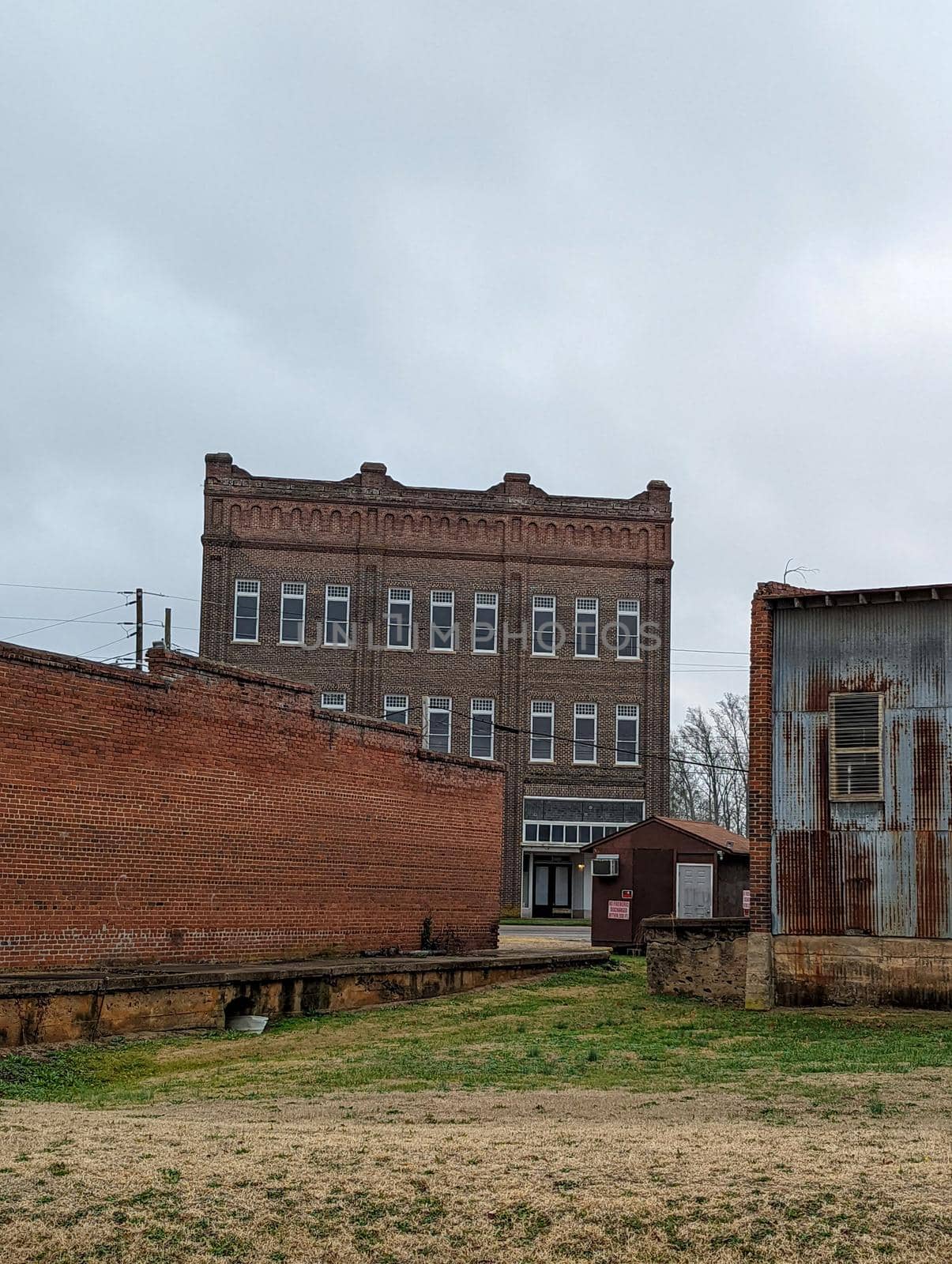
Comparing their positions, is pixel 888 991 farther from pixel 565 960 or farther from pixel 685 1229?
pixel 685 1229

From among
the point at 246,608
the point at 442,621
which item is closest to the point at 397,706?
the point at 442,621

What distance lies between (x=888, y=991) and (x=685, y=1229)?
1049 cm

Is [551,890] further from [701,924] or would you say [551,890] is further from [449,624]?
[701,924]

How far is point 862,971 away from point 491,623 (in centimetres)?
3117

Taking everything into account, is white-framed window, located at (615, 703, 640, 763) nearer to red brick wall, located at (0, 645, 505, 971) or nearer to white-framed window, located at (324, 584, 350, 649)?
white-framed window, located at (324, 584, 350, 649)

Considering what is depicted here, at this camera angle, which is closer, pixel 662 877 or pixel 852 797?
pixel 852 797

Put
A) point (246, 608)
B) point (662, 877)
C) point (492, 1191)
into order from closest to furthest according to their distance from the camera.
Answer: point (492, 1191)
point (662, 877)
point (246, 608)

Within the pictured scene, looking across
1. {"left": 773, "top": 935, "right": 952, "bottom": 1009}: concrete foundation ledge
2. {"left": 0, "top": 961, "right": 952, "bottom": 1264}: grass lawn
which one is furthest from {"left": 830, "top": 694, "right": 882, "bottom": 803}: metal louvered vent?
{"left": 0, "top": 961, "right": 952, "bottom": 1264}: grass lawn

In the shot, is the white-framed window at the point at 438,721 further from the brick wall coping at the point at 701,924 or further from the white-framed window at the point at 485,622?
the brick wall coping at the point at 701,924

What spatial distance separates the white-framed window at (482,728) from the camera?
47.6m

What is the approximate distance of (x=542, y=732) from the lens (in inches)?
1877

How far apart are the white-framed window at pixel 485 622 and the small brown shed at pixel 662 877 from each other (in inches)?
695

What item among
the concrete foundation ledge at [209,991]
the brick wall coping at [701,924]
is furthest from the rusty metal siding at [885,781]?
the concrete foundation ledge at [209,991]

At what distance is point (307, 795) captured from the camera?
72.3ft
